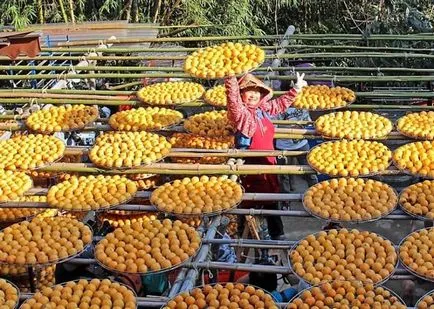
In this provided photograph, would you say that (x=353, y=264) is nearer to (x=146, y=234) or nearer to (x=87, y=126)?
(x=146, y=234)

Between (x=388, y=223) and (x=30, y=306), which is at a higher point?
(x=30, y=306)

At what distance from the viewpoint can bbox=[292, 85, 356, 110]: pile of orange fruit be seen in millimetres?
6258

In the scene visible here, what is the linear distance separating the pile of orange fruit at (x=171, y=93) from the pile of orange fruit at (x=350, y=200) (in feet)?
7.39

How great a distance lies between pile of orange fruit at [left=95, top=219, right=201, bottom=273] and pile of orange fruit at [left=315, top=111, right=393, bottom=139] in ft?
6.31

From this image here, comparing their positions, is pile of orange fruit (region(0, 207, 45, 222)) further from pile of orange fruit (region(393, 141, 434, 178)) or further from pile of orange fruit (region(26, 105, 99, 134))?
pile of orange fruit (region(393, 141, 434, 178))

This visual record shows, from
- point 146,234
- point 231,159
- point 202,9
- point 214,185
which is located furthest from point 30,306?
point 202,9

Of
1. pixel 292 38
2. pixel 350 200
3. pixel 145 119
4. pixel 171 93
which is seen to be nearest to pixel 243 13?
pixel 292 38

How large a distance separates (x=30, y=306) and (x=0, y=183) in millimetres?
1723

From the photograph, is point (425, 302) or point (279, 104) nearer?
point (425, 302)

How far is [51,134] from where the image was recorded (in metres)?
5.99

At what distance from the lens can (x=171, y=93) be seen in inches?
260

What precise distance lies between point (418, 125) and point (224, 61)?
5.88 ft

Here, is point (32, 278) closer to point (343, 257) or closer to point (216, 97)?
point (343, 257)

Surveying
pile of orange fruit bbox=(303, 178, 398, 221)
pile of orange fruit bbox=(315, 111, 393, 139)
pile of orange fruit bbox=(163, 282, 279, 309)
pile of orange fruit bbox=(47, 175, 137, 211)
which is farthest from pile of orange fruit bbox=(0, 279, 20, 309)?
pile of orange fruit bbox=(315, 111, 393, 139)
